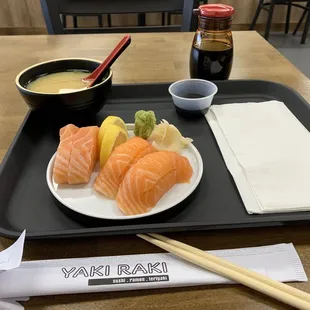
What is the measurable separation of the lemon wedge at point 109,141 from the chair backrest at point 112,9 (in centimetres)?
98

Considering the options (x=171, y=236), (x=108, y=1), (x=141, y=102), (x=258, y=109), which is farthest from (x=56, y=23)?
(x=171, y=236)

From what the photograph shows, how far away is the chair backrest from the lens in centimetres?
151

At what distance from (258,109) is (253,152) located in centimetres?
19

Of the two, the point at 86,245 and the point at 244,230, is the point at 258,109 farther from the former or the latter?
the point at 86,245

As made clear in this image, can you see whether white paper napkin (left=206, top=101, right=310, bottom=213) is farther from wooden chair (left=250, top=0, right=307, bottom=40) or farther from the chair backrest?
wooden chair (left=250, top=0, right=307, bottom=40)

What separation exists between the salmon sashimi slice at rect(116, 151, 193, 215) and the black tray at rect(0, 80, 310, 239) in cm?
3

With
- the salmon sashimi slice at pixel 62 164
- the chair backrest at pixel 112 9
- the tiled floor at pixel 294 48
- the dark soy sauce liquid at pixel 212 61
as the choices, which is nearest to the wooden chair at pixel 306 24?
the tiled floor at pixel 294 48

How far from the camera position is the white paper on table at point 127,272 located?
0.43 meters

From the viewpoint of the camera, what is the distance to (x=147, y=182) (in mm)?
523

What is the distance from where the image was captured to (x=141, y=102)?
2.94 feet

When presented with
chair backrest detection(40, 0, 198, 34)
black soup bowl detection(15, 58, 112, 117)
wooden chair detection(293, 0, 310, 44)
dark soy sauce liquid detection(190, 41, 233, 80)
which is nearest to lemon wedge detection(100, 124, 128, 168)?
black soup bowl detection(15, 58, 112, 117)

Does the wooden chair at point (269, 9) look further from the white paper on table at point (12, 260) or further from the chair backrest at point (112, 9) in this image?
the white paper on table at point (12, 260)

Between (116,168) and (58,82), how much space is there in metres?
0.35

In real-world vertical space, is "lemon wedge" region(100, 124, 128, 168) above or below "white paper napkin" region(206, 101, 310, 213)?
above
